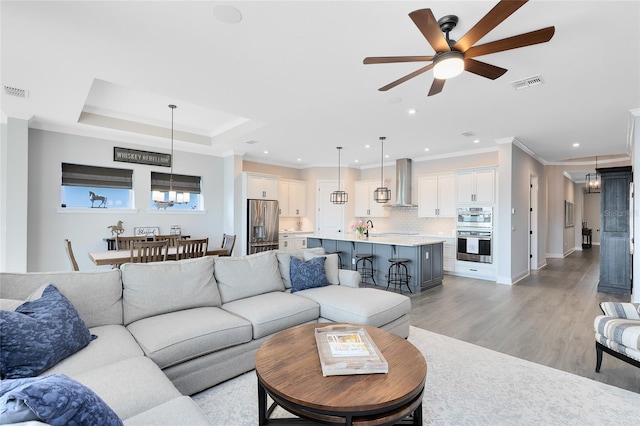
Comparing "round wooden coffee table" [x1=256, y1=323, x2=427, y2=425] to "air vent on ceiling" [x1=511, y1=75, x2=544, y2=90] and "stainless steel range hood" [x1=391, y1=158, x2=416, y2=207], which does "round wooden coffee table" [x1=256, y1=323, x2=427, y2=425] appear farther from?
"stainless steel range hood" [x1=391, y1=158, x2=416, y2=207]

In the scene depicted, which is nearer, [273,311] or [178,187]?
[273,311]

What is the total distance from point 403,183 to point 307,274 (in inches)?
217

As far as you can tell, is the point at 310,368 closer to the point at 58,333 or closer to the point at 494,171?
the point at 58,333

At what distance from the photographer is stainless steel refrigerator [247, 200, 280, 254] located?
7.20m

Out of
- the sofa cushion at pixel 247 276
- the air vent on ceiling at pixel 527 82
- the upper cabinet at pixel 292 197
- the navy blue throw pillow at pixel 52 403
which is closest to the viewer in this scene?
the navy blue throw pillow at pixel 52 403

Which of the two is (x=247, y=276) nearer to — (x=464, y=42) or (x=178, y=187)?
(x=464, y=42)

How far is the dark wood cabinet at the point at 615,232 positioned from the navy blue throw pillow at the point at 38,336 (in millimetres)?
7619

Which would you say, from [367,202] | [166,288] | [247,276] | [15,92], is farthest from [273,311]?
[367,202]

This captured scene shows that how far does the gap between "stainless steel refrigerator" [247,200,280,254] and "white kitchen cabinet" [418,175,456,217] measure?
376cm

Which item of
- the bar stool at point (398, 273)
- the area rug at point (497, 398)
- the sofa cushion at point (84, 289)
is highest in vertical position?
the sofa cushion at point (84, 289)

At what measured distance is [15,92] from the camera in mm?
3770

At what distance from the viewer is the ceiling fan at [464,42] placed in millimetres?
1933

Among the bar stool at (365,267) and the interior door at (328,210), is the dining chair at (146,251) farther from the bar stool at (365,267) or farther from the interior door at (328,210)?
the interior door at (328,210)

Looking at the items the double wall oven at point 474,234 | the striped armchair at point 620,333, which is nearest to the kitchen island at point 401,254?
the double wall oven at point 474,234
